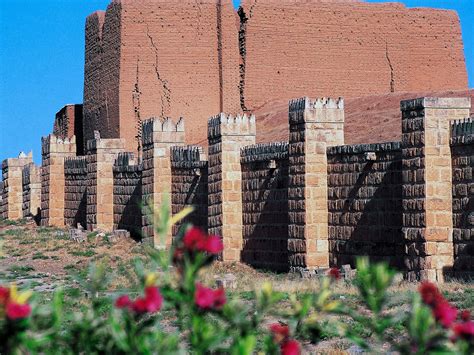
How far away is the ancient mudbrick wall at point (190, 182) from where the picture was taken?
24312mm

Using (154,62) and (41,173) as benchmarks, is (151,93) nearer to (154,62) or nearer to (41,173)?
(154,62)

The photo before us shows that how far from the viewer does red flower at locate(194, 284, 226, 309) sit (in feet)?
16.2

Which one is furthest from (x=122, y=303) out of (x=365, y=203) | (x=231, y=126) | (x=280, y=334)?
(x=231, y=126)

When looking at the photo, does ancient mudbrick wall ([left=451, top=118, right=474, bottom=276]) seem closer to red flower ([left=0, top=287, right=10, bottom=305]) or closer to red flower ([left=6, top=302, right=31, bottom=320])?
red flower ([left=0, top=287, right=10, bottom=305])

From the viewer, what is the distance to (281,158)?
21.3 meters

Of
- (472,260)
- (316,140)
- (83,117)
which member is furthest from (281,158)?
(83,117)

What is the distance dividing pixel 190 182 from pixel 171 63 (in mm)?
12045

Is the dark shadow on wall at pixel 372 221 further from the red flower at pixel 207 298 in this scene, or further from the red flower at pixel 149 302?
the red flower at pixel 149 302

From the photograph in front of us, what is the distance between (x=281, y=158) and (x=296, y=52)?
54.4 ft

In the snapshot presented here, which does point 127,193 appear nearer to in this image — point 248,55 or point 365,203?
point 248,55

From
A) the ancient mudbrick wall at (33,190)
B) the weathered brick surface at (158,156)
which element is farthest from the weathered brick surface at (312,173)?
the ancient mudbrick wall at (33,190)

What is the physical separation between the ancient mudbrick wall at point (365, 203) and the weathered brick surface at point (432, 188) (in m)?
0.76

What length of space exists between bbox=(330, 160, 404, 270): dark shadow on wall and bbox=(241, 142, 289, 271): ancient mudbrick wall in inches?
63.4

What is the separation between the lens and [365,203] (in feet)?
62.7
